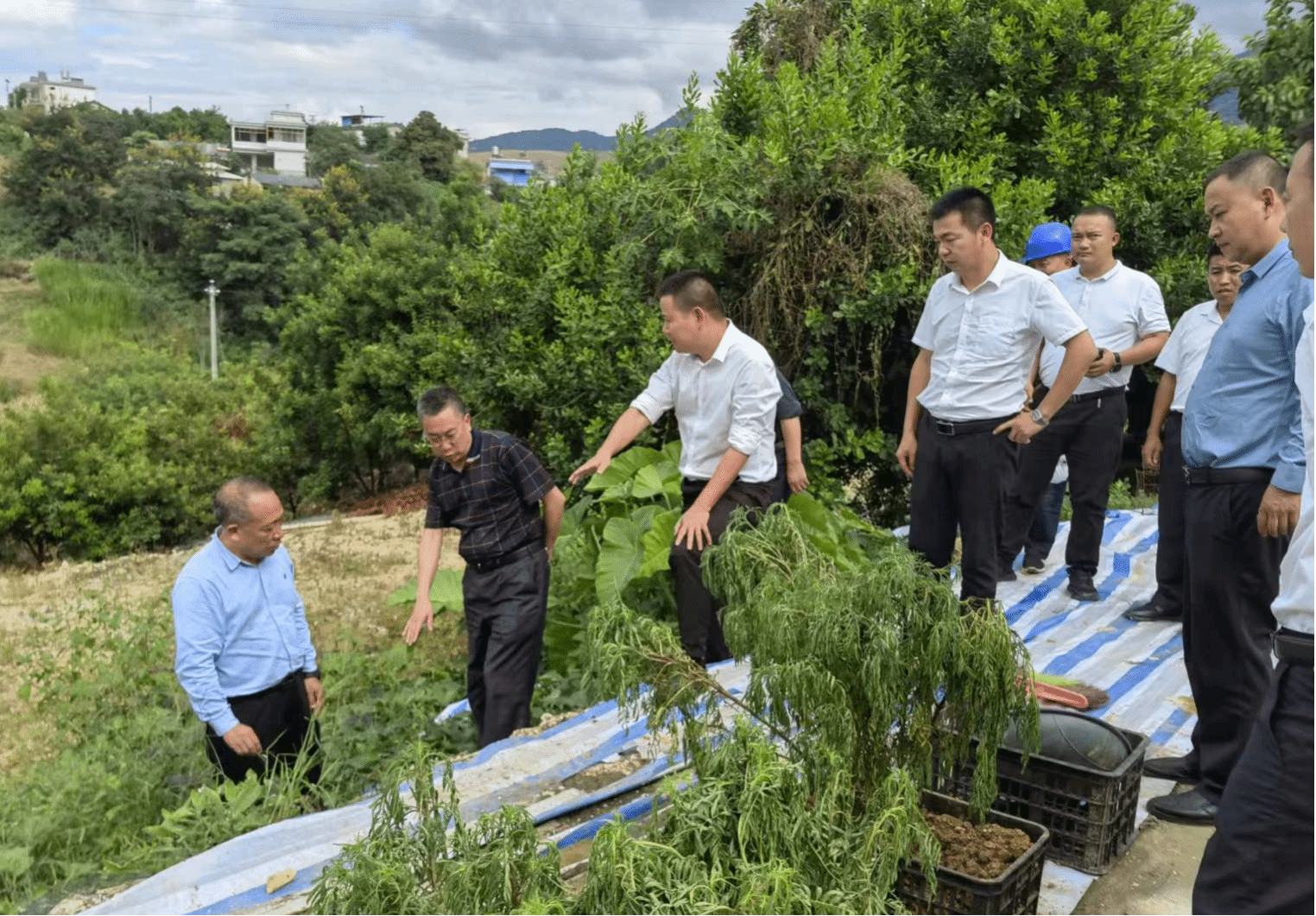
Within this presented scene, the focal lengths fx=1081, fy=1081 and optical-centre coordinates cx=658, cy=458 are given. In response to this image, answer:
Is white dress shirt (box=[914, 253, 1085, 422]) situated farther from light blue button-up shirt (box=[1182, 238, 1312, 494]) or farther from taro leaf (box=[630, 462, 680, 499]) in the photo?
taro leaf (box=[630, 462, 680, 499])

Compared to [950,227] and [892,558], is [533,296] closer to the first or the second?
[950,227]

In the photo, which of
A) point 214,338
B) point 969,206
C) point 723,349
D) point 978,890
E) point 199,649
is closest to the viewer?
point 978,890

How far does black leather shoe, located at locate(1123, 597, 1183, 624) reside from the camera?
16.4 ft

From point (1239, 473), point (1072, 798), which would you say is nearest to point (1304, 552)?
point (1072, 798)

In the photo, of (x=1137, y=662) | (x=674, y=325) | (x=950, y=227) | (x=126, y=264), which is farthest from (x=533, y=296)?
→ (x=126, y=264)

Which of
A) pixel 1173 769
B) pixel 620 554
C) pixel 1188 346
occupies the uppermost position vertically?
pixel 1188 346

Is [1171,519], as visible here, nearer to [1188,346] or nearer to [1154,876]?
[1188,346]

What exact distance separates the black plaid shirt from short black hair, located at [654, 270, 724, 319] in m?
0.87

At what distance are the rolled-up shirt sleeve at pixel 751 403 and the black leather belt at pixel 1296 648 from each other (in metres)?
2.64

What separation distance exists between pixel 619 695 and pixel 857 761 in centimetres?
58

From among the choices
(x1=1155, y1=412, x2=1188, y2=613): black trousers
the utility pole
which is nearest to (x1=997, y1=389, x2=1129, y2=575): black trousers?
(x1=1155, y1=412, x2=1188, y2=613): black trousers

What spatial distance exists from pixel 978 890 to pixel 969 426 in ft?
6.99

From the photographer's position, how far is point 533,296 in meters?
7.05

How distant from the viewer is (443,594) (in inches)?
232
